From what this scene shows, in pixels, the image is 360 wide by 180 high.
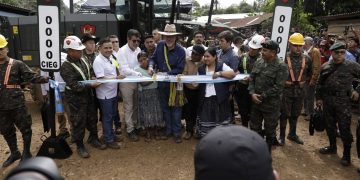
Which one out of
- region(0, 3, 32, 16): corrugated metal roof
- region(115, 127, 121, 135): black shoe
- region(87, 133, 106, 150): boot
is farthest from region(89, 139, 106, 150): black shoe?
region(0, 3, 32, 16): corrugated metal roof

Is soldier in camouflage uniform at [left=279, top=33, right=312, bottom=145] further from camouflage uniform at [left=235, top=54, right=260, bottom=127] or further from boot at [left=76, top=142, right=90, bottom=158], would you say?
boot at [left=76, top=142, right=90, bottom=158]

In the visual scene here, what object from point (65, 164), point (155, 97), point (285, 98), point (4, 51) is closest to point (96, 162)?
point (65, 164)

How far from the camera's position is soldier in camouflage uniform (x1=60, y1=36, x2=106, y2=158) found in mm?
4438

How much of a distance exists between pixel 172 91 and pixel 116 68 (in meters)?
1.03

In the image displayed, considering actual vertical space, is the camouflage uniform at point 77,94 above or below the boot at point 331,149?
above

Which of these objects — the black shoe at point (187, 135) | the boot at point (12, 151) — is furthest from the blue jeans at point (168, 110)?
the boot at point (12, 151)

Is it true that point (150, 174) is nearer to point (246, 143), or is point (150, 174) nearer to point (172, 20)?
point (246, 143)

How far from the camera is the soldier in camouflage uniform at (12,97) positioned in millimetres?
4223

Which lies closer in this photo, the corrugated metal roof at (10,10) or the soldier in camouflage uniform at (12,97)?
Result: the soldier in camouflage uniform at (12,97)

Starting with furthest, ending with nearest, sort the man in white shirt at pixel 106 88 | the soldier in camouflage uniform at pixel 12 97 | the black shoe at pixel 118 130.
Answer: the black shoe at pixel 118 130 → the man in white shirt at pixel 106 88 → the soldier in camouflage uniform at pixel 12 97

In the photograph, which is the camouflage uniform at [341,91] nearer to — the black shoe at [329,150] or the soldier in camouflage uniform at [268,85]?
the black shoe at [329,150]

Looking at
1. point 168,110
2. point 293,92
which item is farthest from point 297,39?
point 168,110

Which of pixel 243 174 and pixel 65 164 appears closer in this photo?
pixel 243 174

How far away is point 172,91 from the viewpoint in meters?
5.16
